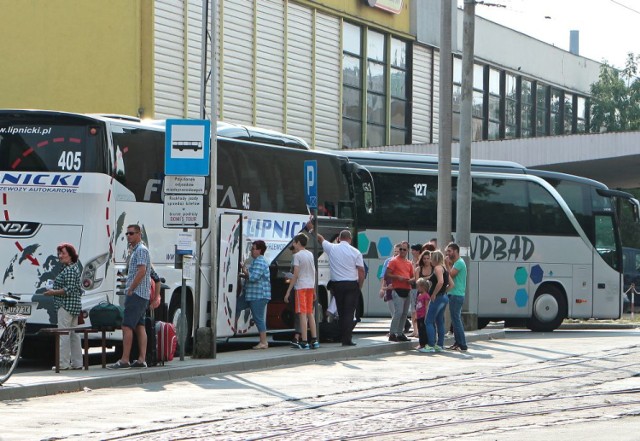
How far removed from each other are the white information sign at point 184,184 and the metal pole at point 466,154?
31.3ft

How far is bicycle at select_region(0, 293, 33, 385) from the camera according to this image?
14969 mm

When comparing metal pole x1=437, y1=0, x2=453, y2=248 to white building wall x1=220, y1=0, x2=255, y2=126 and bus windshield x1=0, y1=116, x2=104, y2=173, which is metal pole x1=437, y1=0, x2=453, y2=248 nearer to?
bus windshield x1=0, y1=116, x2=104, y2=173

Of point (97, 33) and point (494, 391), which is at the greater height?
point (97, 33)

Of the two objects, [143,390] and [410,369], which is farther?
[410,369]

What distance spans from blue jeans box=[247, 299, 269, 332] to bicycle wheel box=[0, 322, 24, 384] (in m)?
6.56

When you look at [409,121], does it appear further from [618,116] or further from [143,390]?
[143,390]

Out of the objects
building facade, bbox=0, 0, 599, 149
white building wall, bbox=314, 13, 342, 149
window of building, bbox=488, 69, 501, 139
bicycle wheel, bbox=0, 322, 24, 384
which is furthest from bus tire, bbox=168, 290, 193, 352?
window of building, bbox=488, 69, 501, 139

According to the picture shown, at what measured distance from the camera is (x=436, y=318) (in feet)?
73.3

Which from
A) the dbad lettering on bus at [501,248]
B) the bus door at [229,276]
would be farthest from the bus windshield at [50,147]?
the dbad lettering on bus at [501,248]

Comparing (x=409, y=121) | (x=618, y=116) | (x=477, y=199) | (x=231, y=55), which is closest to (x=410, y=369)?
(x=477, y=199)

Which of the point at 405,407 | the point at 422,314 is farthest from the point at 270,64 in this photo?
the point at 405,407

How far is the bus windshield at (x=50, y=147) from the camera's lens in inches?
751

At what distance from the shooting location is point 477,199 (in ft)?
101

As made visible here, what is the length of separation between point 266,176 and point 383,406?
1012 centimetres
